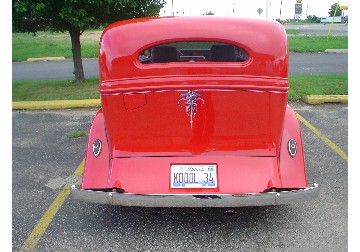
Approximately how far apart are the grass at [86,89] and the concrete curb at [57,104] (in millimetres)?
414

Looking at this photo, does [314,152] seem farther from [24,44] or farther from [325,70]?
[24,44]

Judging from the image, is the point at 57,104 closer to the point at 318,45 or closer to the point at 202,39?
the point at 202,39

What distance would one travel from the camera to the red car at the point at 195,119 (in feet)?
10.3

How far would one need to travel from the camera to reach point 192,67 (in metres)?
3.18

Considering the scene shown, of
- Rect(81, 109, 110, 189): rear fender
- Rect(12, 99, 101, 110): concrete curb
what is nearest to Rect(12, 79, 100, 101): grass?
Rect(12, 99, 101, 110): concrete curb

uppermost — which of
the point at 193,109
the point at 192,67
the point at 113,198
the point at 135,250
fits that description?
the point at 192,67

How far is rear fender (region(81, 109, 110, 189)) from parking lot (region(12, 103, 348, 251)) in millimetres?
459

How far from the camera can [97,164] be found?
354 cm

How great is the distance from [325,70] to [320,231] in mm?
10161

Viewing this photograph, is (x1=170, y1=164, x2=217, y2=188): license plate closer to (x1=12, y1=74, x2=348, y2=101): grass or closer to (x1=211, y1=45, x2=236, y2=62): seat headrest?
(x1=211, y1=45, x2=236, y2=62): seat headrest

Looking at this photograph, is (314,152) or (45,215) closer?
(45,215)

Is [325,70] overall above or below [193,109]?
below

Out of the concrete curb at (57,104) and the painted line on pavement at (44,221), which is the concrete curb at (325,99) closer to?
the concrete curb at (57,104)
